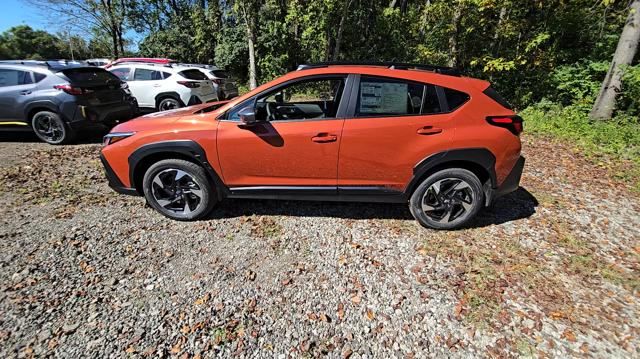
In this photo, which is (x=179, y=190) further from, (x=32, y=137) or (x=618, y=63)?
(x=618, y=63)

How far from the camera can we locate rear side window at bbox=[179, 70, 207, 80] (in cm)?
887

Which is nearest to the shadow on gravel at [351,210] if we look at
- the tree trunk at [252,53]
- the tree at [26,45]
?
the tree trunk at [252,53]

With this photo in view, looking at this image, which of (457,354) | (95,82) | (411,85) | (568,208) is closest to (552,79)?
(568,208)

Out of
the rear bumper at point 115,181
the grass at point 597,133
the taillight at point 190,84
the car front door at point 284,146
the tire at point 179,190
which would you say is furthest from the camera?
the taillight at point 190,84

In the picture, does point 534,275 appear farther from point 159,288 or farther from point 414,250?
point 159,288

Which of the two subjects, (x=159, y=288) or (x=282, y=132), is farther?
(x=282, y=132)

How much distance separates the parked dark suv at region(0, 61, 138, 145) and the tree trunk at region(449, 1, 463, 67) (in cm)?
954

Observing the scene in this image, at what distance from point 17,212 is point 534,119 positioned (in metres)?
10.2

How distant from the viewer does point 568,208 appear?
4.11 metres

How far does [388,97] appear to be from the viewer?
3.26 m

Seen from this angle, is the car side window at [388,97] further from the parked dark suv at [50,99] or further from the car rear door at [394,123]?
the parked dark suv at [50,99]

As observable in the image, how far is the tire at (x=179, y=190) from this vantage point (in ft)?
11.6

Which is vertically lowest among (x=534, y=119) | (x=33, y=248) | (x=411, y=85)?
(x=33, y=248)

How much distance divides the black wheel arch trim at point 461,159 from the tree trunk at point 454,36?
317 inches
